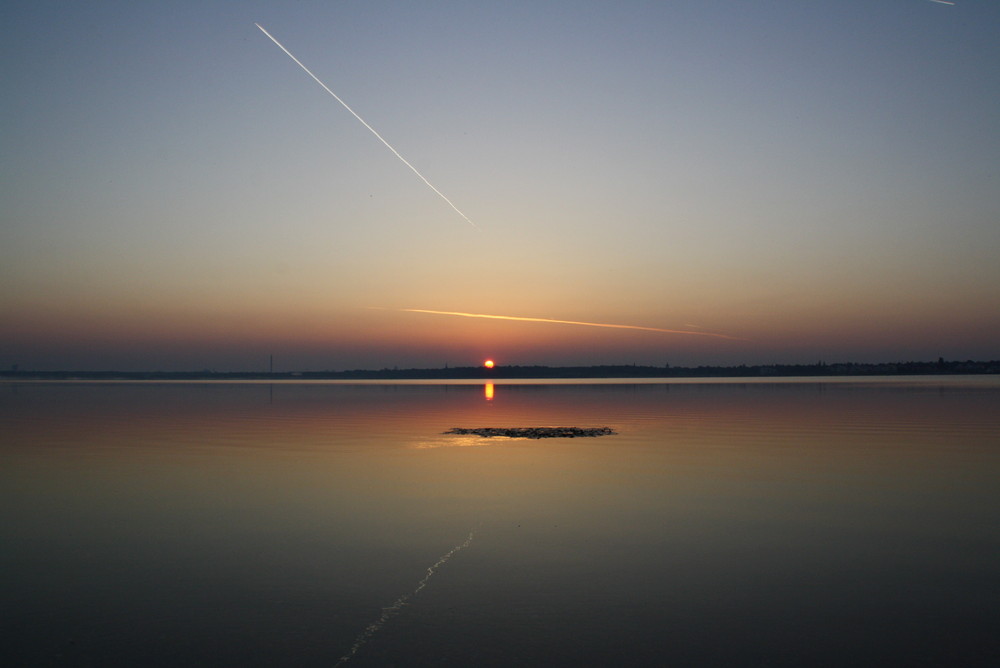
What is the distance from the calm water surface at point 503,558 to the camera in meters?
10.5

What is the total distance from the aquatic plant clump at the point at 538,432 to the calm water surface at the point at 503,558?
340 inches

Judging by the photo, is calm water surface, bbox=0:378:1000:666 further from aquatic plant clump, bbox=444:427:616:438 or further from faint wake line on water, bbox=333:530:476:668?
aquatic plant clump, bbox=444:427:616:438

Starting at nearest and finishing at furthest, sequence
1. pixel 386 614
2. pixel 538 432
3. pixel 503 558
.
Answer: pixel 386 614
pixel 503 558
pixel 538 432

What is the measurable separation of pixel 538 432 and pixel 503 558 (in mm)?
27476

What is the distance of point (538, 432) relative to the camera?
42500 mm

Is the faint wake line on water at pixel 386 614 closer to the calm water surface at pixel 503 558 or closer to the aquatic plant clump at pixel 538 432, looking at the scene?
the calm water surface at pixel 503 558

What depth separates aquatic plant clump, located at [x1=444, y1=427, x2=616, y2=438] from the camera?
41250 millimetres

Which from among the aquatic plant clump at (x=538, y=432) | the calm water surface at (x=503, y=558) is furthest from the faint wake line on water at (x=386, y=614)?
the aquatic plant clump at (x=538, y=432)

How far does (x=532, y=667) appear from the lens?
9688mm

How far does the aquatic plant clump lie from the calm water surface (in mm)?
8625

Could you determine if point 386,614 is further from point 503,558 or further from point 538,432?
point 538,432

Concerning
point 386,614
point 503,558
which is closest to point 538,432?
point 503,558

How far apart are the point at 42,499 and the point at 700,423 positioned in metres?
37.7

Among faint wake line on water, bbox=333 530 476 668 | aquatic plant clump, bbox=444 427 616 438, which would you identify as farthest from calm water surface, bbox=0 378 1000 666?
aquatic plant clump, bbox=444 427 616 438
